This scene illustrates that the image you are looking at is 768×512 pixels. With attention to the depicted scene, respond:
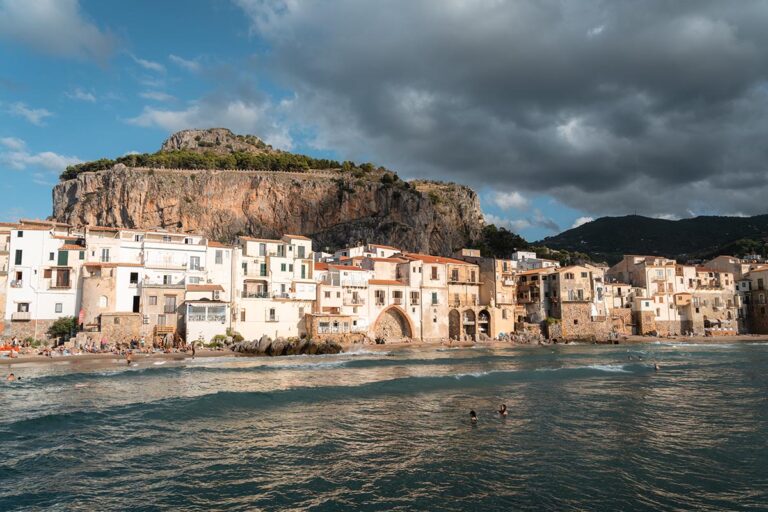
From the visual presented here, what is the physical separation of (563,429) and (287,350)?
34.9 m

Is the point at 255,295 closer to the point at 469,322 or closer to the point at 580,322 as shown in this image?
the point at 469,322

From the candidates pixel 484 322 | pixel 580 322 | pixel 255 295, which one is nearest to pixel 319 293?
pixel 255 295

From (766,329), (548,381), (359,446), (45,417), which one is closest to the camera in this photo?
(359,446)

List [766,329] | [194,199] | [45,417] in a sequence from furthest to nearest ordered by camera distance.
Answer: [194,199] < [766,329] < [45,417]

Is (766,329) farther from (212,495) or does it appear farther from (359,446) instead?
(212,495)

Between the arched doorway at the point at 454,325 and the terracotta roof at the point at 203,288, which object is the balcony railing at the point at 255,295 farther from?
the arched doorway at the point at 454,325

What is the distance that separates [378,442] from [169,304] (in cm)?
3720

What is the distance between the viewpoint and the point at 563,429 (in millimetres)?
21922

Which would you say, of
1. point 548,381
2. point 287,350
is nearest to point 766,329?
point 548,381

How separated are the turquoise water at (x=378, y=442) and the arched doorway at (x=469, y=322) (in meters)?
33.0

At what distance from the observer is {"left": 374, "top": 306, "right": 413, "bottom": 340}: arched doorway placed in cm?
6397

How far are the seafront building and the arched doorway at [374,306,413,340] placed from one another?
14cm

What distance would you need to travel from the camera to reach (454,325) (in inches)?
2758

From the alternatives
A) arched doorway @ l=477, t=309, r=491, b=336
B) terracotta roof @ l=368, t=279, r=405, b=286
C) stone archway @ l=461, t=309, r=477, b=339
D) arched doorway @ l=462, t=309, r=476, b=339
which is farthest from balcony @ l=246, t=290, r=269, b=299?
arched doorway @ l=477, t=309, r=491, b=336
